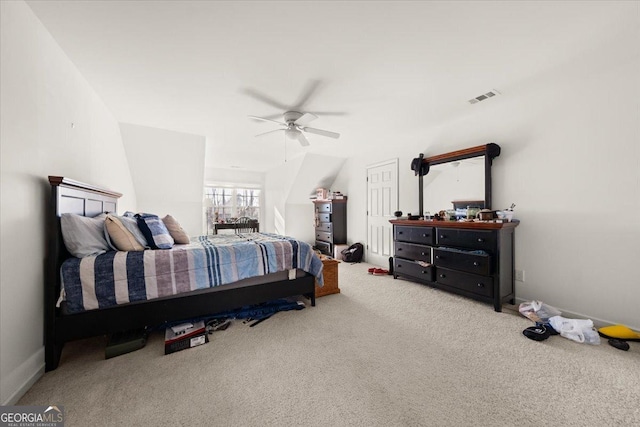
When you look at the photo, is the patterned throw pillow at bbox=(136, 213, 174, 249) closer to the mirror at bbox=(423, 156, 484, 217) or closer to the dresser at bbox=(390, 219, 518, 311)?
the dresser at bbox=(390, 219, 518, 311)

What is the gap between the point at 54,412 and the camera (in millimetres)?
1221

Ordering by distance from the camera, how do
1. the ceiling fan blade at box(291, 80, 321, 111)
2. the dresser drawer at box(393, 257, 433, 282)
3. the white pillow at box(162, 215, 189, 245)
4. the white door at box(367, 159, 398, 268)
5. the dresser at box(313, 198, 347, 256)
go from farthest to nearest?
1. the dresser at box(313, 198, 347, 256)
2. the white door at box(367, 159, 398, 268)
3. the dresser drawer at box(393, 257, 433, 282)
4. the white pillow at box(162, 215, 189, 245)
5. the ceiling fan blade at box(291, 80, 321, 111)

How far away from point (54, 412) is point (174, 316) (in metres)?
0.79

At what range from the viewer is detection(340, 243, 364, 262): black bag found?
5016 mm

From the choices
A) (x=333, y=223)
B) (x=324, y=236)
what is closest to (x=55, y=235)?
(x=333, y=223)

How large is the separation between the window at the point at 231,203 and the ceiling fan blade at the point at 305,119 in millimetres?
4216

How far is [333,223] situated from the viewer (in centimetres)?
552

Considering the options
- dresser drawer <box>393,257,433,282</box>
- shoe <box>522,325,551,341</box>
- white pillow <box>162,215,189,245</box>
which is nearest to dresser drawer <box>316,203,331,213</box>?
dresser drawer <box>393,257,433,282</box>

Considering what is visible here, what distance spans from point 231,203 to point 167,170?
2.27 meters

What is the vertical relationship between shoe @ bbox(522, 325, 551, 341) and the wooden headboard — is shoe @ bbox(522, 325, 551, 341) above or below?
below

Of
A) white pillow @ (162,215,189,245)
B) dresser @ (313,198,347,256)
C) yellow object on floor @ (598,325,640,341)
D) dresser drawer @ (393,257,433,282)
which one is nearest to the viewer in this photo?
yellow object on floor @ (598,325,640,341)

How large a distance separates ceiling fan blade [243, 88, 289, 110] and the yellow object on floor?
12.6 feet

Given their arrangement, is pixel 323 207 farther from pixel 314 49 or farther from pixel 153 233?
pixel 314 49

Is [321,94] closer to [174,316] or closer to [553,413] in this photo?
[174,316]
